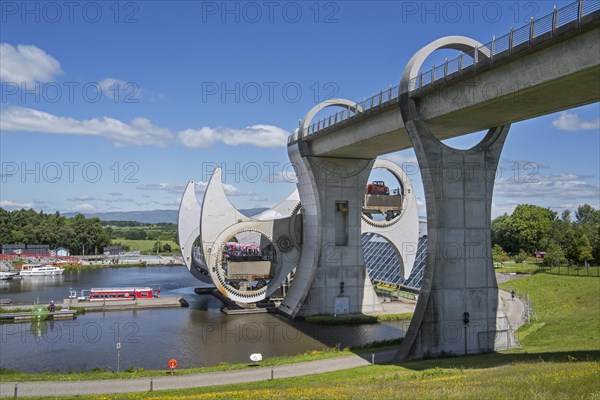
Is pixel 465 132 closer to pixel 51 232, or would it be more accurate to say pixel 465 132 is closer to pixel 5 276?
pixel 5 276

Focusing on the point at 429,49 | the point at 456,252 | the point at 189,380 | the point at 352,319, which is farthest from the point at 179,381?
the point at 429,49

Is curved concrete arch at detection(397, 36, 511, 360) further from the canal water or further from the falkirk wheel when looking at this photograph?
the falkirk wheel

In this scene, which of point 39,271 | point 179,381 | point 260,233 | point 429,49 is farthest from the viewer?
point 39,271

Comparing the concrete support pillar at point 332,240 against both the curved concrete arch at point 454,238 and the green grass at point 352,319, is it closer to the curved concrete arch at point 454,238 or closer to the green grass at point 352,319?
the green grass at point 352,319

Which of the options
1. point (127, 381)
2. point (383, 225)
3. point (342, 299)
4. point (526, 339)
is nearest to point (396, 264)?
point (383, 225)

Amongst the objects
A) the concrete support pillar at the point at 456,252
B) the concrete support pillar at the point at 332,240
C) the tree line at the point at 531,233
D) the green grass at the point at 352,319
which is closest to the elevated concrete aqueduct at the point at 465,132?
the concrete support pillar at the point at 456,252

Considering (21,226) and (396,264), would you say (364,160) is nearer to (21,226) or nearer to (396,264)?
(396,264)

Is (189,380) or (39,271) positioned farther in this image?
(39,271)
